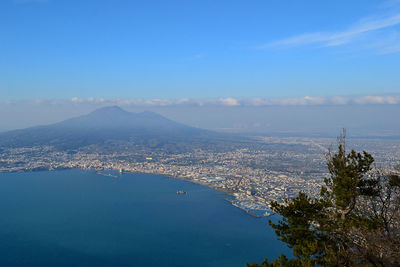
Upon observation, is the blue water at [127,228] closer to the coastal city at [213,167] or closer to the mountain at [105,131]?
the coastal city at [213,167]

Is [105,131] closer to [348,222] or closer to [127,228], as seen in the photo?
[127,228]

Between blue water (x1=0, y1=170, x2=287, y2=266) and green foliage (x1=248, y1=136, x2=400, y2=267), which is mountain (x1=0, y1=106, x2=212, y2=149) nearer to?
blue water (x1=0, y1=170, x2=287, y2=266)

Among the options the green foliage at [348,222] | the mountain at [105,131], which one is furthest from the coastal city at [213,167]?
the green foliage at [348,222]

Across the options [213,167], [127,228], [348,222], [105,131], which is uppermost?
[348,222]

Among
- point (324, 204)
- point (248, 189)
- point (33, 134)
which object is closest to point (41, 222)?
point (248, 189)

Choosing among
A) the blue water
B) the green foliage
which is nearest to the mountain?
the blue water

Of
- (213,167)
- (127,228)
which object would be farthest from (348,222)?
(213,167)
